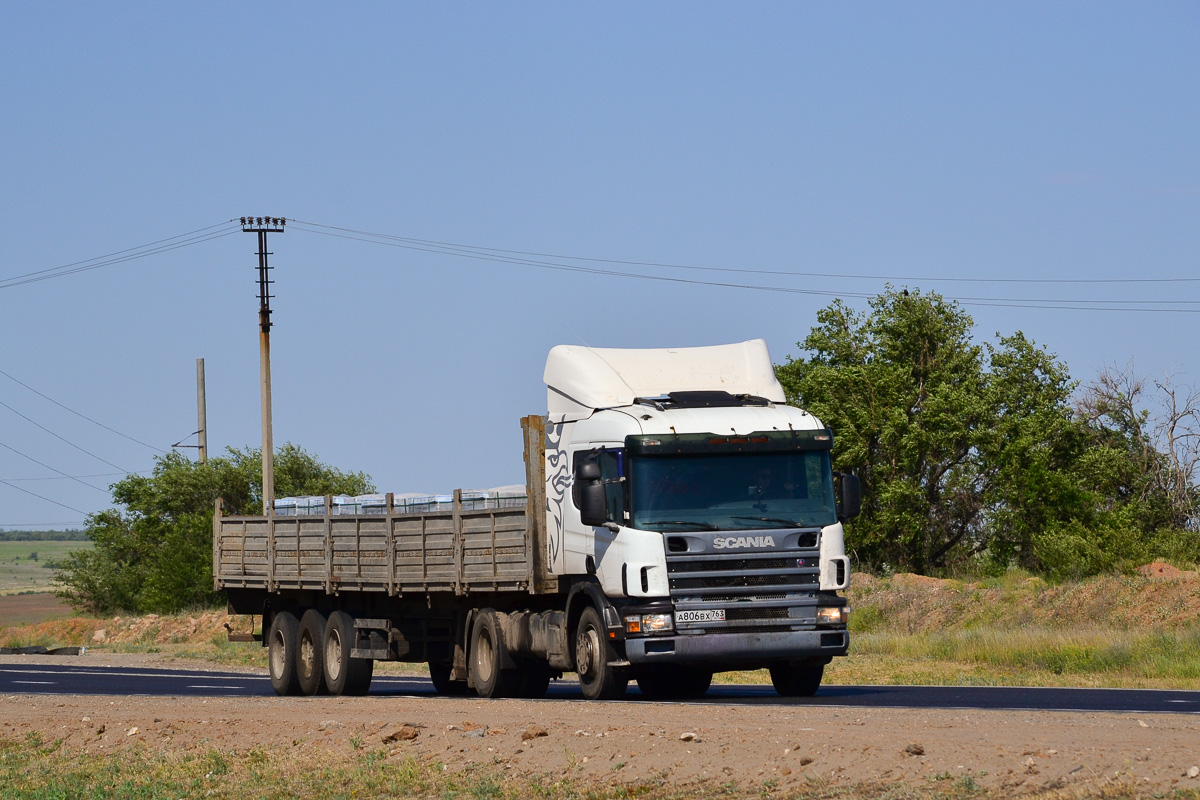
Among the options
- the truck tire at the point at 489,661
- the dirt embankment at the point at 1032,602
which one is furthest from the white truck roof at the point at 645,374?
the dirt embankment at the point at 1032,602

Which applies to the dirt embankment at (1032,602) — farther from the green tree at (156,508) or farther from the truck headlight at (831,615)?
the green tree at (156,508)

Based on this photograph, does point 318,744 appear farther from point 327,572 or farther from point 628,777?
point 327,572

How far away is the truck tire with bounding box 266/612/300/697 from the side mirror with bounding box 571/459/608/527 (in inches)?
316

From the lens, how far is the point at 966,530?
52.6m

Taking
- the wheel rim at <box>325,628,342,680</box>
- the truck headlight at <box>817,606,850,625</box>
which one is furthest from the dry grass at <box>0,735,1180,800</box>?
the wheel rim at <box>325,628,342,680</box>

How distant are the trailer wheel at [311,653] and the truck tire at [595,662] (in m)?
6.10

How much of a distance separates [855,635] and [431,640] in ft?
52.9

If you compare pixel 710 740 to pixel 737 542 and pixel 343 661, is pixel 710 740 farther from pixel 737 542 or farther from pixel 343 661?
pixel 343 661

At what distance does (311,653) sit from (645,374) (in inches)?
300

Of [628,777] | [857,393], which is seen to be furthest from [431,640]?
[857,393]

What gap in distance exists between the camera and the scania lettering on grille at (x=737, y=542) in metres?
16.2

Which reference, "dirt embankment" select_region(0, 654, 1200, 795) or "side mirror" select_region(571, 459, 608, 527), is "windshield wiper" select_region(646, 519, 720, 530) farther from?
"dirt embankment" select_region(0, 654, 1200, 795)

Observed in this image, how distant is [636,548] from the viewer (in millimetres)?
16141

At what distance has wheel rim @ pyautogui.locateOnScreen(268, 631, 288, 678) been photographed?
918 inches
